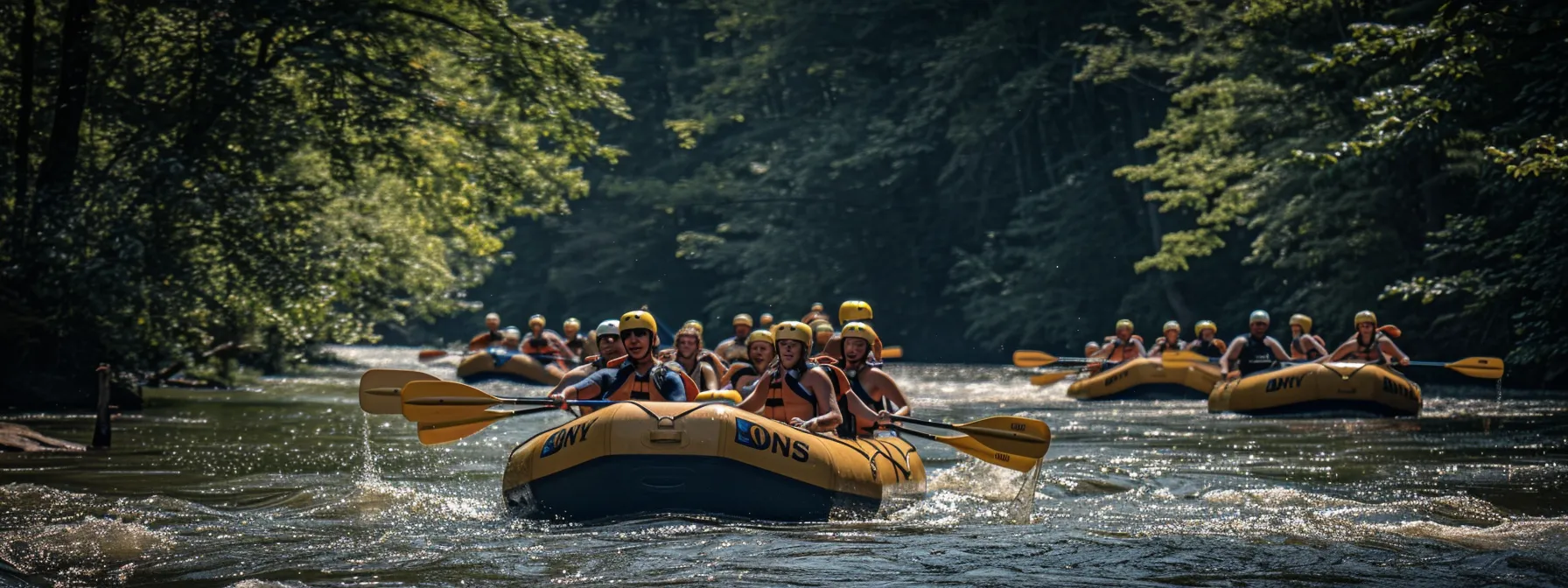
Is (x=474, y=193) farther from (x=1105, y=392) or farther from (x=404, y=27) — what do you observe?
(x=1105, y=392)

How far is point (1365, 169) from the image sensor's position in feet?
78.1

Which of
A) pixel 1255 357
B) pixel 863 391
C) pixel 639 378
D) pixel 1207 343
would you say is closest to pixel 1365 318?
pixel 1255 357

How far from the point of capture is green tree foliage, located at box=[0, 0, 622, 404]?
58.7 feet

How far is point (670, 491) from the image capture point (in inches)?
357

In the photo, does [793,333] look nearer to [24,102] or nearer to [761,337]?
[761,337]

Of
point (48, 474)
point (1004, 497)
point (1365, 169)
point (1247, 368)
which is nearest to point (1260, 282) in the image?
point (1365, 169)

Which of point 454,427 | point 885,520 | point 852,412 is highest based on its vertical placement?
point 852,412

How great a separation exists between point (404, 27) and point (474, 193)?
2.45 meters

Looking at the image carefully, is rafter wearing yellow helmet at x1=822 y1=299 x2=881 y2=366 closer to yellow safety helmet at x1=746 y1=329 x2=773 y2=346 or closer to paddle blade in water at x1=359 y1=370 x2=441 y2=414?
yellow safety helmet at x1=746 y1=329 x2=773 y2=346

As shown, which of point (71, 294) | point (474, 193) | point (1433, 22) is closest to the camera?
point (1433, 22)

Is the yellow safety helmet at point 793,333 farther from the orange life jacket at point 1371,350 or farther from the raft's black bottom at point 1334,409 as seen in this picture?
the orange life jacket at point 1371,350

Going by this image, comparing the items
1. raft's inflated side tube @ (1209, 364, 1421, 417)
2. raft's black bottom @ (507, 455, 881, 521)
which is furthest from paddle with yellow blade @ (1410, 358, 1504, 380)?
raft's black bottom @ (507, 455, 881, 521)

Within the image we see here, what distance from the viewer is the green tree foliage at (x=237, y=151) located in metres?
17.9

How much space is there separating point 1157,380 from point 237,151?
41.2ft
